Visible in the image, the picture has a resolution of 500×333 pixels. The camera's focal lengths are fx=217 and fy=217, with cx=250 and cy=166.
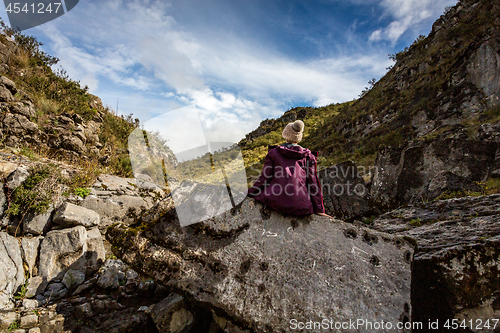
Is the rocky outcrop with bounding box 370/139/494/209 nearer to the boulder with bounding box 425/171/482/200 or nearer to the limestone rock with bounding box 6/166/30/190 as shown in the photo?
the boulder with bounding box 425/171/482/200

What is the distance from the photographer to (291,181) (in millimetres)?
2982

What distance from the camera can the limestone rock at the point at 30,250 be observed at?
4.13 meters

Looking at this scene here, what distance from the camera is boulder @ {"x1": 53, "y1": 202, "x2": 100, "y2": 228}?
483 cm

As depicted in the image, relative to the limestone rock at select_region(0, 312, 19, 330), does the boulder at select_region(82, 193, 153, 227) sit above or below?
above

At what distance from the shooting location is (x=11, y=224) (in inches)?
172

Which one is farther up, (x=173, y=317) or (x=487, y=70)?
(x=487, y=70)

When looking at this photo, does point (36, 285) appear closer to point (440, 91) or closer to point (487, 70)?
point (487, 70)

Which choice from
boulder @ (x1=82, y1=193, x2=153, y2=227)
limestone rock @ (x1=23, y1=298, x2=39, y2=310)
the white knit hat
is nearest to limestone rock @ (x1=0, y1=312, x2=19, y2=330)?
limestone rock @ (x1=23, y1=298, x2=39, y2=310)

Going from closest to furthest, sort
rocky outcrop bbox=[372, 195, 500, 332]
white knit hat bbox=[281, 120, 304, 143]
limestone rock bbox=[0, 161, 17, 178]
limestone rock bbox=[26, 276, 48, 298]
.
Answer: rocky outcrop bbox=[372, 195, 500, 332], white knit hat bbox=[281, 120, 304, 143], limestone rock bbox=[26, 276, 48, 298], limestone rock bbox=[0, 161, 17, 178]

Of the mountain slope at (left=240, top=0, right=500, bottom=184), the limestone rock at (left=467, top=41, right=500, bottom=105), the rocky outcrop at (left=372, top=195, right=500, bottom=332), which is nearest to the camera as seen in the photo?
the rocky outcrop at (left=372, top=195, right=500, bottom=332)

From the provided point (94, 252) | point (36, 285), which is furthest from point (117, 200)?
point (36, 285)

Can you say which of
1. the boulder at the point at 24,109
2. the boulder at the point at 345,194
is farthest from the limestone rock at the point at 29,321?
the boulder at the point at 24,109

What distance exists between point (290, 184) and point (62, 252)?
4.94m

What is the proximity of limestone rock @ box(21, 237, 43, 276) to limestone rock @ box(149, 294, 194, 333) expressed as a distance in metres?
2.86
